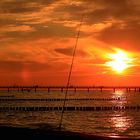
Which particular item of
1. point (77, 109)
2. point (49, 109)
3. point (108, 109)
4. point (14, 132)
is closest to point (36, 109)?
point (49, 109)

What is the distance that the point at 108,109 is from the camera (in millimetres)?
→ 88125

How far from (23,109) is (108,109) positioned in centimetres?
1953

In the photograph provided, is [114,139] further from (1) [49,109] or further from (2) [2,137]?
(1) [49,109]

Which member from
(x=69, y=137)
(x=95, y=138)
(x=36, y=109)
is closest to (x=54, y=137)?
(x=69, y=137)

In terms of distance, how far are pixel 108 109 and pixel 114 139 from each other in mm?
78720

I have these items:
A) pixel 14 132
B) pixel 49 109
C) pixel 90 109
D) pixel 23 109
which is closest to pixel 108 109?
pixel 90 109

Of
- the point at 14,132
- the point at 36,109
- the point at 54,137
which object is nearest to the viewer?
the point at 54,137

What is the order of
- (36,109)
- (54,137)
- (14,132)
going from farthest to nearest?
(36,109), (14,132), (54,137)

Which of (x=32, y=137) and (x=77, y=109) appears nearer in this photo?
(x=32, y=137)

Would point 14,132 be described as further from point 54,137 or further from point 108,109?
point 108,109

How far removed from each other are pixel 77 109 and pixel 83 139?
76218 millimetres

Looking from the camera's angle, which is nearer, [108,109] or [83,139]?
[83,139]

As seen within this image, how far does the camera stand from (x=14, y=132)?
10.6m

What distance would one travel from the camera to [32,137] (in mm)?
9820
